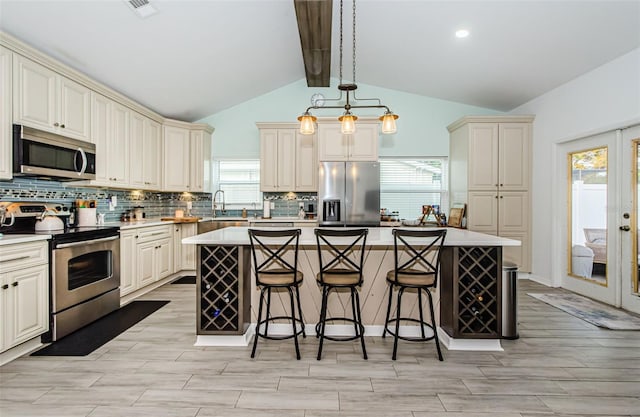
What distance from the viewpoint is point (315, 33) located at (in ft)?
12.1

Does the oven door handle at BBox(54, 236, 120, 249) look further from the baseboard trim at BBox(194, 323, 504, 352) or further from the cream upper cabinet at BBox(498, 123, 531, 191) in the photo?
the cream upper cabinet at BBox(498, 123, 531, 191)

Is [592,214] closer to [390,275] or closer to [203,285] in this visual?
[390,275]

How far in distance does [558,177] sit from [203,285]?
466cm

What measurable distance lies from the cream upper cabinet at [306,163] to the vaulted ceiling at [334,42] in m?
1.12

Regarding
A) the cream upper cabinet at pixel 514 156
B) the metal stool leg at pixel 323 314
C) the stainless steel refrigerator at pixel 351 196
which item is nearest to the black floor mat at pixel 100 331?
the metal stool leg at pixel 323 314

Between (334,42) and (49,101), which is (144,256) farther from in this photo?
(334,42)

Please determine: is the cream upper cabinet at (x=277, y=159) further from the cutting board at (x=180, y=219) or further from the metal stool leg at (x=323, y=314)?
the metal stool leg at (x=323, y=314)

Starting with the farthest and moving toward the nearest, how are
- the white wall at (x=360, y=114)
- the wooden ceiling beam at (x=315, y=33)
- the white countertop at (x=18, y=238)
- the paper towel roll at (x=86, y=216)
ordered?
the white wall at (x=360, y=114)
the paper towel roll at (x=86, y=216)
the wooden ceiling beam at (x=315, y=33)
the white countertop at (x=18, y=238)

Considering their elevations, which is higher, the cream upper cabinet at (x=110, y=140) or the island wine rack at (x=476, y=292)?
the cream upper cabinet at (x=110, y=140)

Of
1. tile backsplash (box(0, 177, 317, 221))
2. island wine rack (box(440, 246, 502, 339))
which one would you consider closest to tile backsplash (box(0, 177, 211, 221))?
tile backsplash (box(0, 177, 317, 221))

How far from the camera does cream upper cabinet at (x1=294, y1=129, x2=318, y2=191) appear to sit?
17.7 ft

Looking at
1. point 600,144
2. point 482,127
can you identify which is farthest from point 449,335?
point 482,127

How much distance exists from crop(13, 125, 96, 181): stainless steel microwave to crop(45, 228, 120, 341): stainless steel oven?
2.04ft

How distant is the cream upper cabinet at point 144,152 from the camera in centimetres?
447
